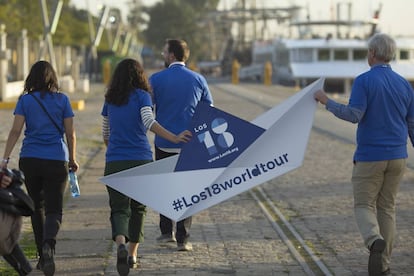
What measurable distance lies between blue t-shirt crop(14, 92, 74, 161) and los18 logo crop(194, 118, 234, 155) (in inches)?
42.7

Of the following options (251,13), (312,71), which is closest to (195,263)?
(312,71)

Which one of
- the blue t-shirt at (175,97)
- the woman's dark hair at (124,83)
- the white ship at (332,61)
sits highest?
the woman's dark hair at (124,83)

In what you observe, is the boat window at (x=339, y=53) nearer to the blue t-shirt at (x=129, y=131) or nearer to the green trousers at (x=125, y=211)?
the green trousers at (x=125, y=211)

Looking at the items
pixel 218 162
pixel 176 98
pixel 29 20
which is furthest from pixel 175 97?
pixel 29 20

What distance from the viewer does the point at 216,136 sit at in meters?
8.38

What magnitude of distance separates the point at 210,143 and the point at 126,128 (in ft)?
2.36

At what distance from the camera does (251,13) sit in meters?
135

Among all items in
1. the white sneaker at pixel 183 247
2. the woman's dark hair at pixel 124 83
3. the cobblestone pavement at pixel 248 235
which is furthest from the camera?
the white sneaker at pixel 183 247

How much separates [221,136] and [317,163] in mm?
9607

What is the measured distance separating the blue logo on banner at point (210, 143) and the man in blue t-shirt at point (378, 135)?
0.90 m

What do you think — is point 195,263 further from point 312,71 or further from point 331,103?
point 312,71

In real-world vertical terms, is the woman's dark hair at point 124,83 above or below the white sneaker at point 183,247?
above

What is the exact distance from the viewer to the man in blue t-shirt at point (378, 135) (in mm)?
7836

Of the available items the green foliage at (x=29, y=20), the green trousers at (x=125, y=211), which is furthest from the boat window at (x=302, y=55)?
the green trousers at (x=125, y=211)
